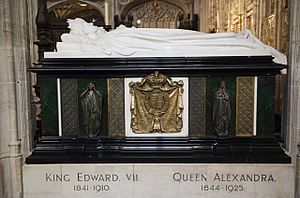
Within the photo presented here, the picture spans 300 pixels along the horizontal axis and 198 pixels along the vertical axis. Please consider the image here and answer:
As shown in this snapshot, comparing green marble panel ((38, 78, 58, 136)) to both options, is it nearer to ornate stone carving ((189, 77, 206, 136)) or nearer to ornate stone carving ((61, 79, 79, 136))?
ornate stone carving ((61, 79, 79, 136))

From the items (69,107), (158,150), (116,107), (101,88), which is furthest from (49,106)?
(158,150)

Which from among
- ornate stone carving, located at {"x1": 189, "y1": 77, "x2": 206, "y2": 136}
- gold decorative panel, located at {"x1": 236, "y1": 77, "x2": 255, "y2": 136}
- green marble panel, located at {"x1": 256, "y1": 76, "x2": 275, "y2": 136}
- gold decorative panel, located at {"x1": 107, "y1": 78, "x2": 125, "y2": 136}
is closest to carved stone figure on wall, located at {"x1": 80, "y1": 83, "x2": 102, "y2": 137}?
gold decorative panel, located at {"x1": 107, "y1": 78, "x2": 125, "y2": 136}

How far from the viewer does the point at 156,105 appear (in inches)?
139

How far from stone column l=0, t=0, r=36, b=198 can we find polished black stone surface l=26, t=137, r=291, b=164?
0.26 meters

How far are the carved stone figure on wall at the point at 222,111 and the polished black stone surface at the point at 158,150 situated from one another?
0.40 ft

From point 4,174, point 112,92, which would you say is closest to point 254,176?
point 112,92

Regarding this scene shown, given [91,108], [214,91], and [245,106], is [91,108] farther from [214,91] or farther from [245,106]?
[245,106]

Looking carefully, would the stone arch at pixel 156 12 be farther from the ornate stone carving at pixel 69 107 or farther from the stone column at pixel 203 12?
the ornate stone carving at pixel 69 107

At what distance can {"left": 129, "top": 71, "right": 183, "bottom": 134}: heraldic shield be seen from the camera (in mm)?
3502

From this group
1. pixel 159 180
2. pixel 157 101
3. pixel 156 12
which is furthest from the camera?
pixel 156 12

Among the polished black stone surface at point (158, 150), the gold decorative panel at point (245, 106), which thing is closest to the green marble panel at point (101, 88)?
the polished black stone surface at point (158, 150)

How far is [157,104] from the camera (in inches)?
139

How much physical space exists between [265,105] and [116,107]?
67.5 inches

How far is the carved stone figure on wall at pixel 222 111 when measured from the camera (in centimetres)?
346
